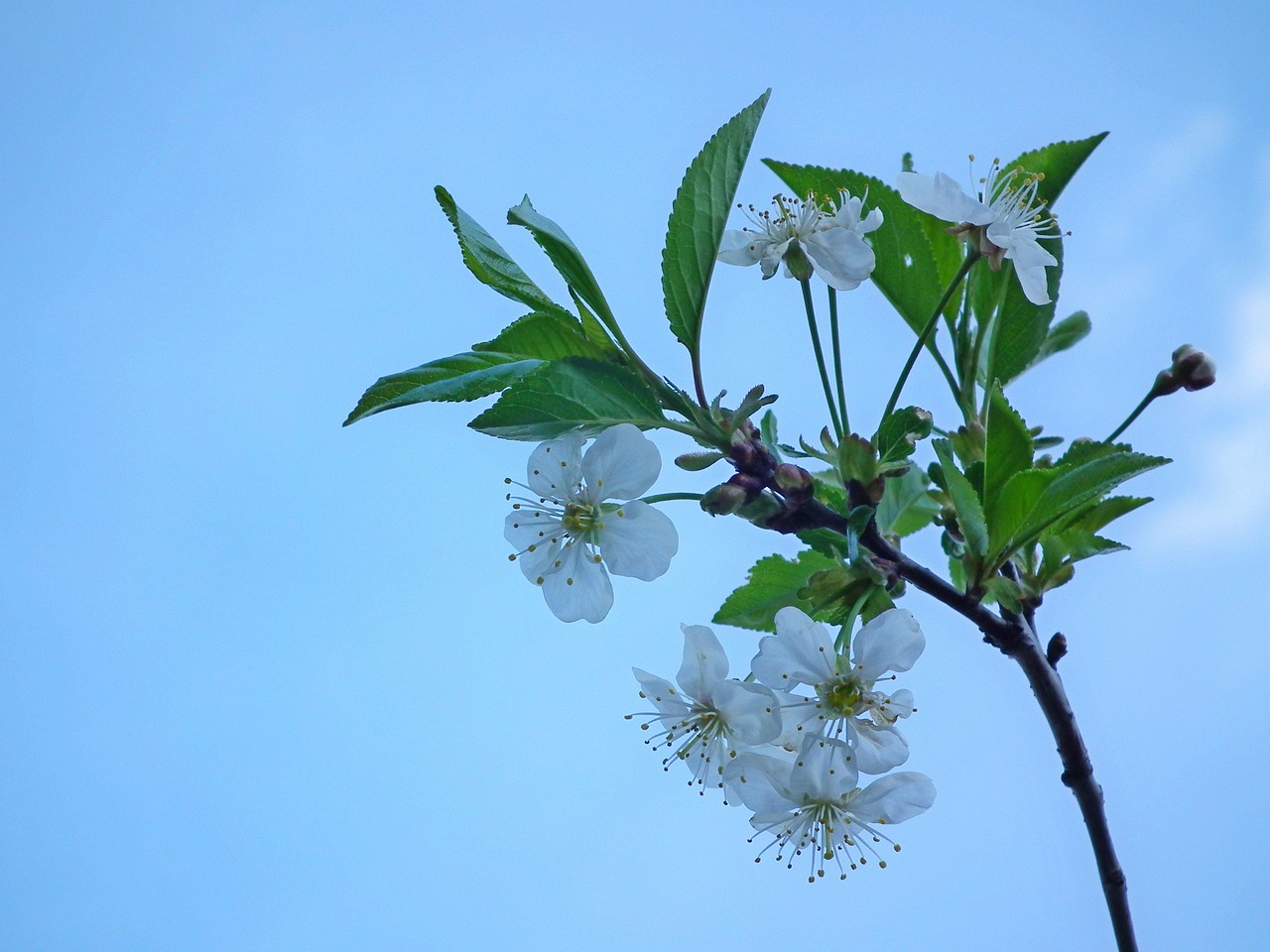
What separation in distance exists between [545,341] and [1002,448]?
47 cm

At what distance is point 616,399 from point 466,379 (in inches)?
5.6

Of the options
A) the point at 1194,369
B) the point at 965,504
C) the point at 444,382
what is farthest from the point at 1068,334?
the point at 444,382

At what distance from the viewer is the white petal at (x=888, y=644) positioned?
1.03m

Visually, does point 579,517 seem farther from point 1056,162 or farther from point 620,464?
point 1056,162

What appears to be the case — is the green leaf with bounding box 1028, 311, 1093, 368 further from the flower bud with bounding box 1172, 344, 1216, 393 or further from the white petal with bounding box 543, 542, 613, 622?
the white petal with bounding box 543, 542, 613, 622

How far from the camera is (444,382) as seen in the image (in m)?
1.01

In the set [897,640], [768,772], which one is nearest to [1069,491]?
[897,640]

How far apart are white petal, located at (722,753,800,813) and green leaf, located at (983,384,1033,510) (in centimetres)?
34

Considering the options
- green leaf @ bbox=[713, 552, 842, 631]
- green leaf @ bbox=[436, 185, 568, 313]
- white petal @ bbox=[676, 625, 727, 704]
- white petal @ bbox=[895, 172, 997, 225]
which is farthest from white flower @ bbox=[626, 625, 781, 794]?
white petal @ bbox=[895, 172, 997, 225]

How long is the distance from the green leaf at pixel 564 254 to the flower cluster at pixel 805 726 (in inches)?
14.1

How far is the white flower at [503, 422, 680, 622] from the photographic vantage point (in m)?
1.08

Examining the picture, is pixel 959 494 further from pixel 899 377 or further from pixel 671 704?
pixel 671 704

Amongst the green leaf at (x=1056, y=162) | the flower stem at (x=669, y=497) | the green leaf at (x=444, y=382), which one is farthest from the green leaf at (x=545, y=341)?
the green leaf at (x=1056, y=162)

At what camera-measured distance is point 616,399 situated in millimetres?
1030
